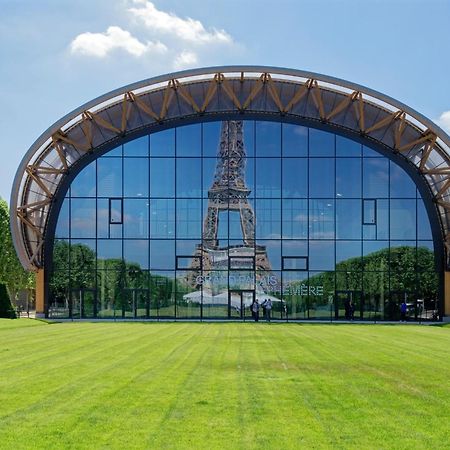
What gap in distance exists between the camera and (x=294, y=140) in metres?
50.9

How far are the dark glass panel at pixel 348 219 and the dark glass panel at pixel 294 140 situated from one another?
4.10m

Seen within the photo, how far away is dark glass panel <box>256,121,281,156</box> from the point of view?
5075cm

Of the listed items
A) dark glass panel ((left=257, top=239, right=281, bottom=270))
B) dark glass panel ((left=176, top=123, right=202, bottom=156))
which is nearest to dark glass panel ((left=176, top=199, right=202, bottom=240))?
dark glass panel ((left=176, top=123, right=202, bottom=156))

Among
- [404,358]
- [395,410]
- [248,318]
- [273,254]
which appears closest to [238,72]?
[273,254]

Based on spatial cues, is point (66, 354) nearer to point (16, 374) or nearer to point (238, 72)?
point (16, 374)

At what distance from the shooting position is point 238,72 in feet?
158

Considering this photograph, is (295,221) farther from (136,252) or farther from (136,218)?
(136,252)

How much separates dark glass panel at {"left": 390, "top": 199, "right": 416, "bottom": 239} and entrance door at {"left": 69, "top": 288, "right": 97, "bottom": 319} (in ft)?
64.9

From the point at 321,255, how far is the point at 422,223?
6887mm

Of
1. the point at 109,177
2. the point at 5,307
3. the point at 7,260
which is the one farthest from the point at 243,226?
the point at 7,260

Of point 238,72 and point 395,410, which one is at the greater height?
point 238,72

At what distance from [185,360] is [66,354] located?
3454 mm

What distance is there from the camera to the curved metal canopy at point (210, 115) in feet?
157

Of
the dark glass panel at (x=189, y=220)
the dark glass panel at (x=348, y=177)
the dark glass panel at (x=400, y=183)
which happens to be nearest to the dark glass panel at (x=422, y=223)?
the dark glass panel at (x=400, y=183)
